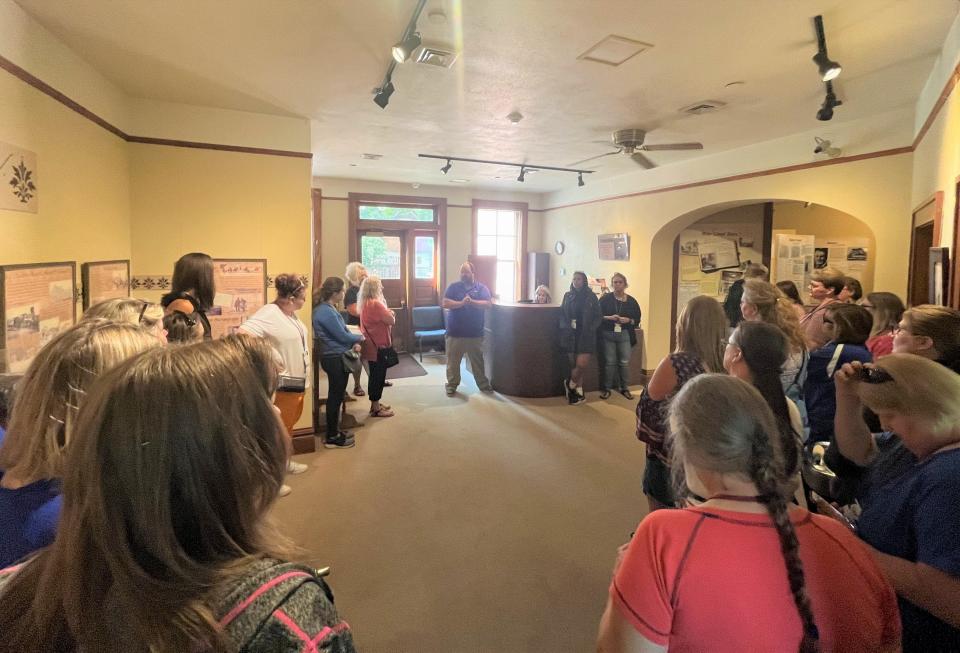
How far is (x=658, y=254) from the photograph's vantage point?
7.00m

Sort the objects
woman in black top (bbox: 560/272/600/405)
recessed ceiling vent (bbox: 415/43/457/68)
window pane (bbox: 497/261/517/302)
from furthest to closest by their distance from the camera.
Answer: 1. window pane (bbox: 497/261/517/302)
2. woman in black top (bbox: 560/272/600/405)
3. recessed ceiling vent (bbox: 415/43/457/68)

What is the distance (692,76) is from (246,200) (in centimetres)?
357

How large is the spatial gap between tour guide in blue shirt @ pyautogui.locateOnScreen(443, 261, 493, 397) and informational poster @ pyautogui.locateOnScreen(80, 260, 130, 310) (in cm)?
322

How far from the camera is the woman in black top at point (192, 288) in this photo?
2629 mm

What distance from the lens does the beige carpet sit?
236 centimetres

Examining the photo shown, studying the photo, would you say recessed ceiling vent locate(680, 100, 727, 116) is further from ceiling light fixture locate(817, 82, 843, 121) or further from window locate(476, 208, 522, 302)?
window locate(476, 208, 522, 302)

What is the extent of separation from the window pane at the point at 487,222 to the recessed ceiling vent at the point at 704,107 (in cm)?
537

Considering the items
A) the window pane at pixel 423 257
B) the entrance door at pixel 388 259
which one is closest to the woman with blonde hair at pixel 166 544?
the entrance door at pixel 388 259

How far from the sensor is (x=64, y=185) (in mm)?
2928

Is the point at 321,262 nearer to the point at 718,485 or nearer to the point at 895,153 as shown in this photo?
the point at 895,153

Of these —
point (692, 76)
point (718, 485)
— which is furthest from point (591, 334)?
point (718, 485)

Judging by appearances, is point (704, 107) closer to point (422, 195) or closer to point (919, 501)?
point (919, 501)

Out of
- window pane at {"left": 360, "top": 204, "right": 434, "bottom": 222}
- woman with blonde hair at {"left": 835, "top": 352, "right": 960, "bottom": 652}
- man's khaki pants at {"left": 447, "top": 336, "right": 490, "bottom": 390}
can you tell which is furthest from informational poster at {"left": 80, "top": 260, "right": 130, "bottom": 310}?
window pane at {"left": 360, "top": 204, "right": 434, "bottom": 222}

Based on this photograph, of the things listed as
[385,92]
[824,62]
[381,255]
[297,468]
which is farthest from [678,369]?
[381,255]
